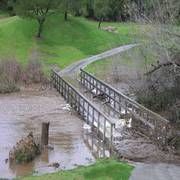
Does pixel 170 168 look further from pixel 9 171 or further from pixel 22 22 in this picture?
pixel 22 22

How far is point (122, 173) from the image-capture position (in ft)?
51.9

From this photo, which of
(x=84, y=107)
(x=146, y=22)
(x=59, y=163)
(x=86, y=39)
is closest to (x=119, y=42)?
(x=86, y=39)

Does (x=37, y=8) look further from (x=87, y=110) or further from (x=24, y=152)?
(x=24, y=152)

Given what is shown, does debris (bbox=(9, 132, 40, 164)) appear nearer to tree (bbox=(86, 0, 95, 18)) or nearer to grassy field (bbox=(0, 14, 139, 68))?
grassy field (bbox=(0, 14, 139, 68))

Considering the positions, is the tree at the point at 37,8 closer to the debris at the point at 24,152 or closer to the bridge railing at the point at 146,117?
the bridge railing at the point at 146,117

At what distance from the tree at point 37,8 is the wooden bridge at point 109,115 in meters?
19.2

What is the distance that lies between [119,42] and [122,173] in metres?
54.6

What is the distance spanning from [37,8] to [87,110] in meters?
34.9

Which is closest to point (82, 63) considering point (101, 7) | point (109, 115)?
point (101, 7)

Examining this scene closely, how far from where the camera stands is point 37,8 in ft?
205

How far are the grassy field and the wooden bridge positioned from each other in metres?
14.9

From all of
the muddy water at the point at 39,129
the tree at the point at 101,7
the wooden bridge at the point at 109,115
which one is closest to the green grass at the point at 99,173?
the muddy water at the point at 39,129

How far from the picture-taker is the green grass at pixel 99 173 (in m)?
15.6

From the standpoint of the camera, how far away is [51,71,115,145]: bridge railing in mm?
23459
